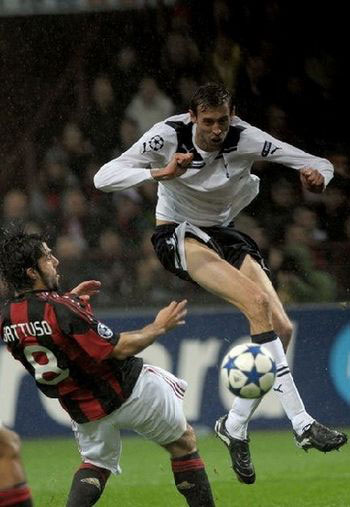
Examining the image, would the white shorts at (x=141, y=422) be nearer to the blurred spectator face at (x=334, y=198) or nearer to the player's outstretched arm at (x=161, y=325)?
the player's outstretched arm at (x=161, y=325)

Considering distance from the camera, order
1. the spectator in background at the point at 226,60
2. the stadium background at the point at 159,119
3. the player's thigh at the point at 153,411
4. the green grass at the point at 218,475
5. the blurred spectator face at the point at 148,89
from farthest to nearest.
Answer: the spectator in background at the point at 226,60 → the blurred spectator face at the point at 148,89 → the stadium background at the point at 159,119 → the green grass at the point at 218,475 → the player's thigh at the point at 153,411

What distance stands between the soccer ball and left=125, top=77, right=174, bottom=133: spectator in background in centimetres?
598

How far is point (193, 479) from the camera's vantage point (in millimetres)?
6758

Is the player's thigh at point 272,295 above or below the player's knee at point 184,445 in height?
above

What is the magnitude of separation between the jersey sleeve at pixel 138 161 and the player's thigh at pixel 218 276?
1.56 feet

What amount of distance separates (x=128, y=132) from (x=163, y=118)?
0.33 meters

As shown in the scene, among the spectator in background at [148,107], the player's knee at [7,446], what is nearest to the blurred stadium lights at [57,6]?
the spectator in background at [148,107]

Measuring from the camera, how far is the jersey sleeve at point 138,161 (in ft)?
23.8

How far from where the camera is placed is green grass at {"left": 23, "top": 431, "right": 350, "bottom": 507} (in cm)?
829

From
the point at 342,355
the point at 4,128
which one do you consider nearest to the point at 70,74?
the point at 4,128

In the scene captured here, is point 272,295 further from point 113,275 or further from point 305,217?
point 305,217

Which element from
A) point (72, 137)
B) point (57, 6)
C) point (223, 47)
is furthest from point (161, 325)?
point (57, 6)

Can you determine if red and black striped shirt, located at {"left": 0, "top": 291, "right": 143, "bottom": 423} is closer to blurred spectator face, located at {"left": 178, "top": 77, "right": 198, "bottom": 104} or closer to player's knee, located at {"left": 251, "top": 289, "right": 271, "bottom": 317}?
player's knee, located at {"left": 251, "top": 289, "right": 271, "bottom": 317}

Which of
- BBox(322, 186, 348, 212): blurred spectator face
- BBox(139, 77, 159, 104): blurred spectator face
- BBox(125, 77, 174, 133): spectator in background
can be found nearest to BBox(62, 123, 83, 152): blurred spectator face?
BBox(125, 77, 174, 133): spectator in background
